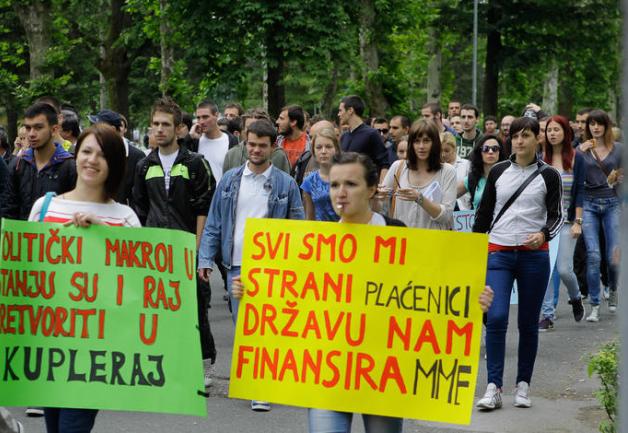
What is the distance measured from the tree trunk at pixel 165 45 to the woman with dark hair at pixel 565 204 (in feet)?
52.4

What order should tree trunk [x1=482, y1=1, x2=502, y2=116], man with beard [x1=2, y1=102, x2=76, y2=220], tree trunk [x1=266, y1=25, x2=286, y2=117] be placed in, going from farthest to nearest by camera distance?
1. tree trunk [x1=482, y1=1, x2=502, y2=116]
2. tree trunk [x1=266, y1=25, x2=286, y2=117]
3. man with beard [x1=2, y1=102, x2=76, y2=220]

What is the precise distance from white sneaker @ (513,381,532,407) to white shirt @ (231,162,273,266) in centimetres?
199

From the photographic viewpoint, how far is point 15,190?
7.75 m

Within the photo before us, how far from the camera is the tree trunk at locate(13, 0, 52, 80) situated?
2588 centimetres

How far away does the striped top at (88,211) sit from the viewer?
17.8 feet

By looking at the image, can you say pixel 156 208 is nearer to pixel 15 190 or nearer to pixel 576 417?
pixel 15 190

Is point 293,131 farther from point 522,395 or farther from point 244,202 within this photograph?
point 522,395

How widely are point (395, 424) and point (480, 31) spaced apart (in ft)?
111

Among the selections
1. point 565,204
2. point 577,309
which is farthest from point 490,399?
point 577,309

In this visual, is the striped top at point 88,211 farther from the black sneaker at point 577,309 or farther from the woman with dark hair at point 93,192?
the black sneaker at point 577,309

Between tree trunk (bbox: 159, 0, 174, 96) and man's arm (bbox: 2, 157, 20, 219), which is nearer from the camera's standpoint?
man's arm (bbox: 2, 157, 20, 219)

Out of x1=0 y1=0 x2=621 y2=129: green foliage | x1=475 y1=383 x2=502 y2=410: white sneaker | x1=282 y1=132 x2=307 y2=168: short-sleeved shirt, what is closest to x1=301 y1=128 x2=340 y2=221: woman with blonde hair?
x1=475 y1=383 x2=502 y2=410: white sneaker

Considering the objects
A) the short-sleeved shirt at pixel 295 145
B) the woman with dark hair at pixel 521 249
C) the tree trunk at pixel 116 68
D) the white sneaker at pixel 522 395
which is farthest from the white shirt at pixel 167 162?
the tree trunk at pixel 116 68

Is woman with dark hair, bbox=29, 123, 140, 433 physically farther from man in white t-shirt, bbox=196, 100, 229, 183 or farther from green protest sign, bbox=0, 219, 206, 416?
man in white t-shirt, bbox=196, 100, 229, 183
